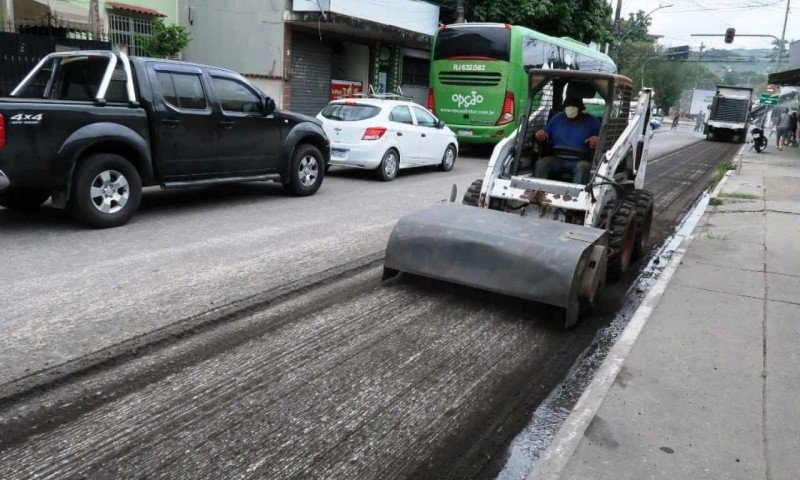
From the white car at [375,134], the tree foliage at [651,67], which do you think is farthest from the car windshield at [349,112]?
the tree foliage at [651,67]

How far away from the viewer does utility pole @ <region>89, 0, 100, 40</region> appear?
16125mm

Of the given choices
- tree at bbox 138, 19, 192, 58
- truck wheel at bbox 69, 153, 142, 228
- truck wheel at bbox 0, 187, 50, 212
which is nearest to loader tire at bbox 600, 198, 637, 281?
truck wheel at bbox 69, 153, 142, 228

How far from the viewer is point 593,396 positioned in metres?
4.03

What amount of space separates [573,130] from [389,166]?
663cm

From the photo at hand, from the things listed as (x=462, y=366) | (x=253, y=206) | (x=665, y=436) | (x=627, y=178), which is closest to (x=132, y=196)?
(x=253, y=206)

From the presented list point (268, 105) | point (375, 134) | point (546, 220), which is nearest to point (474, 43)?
point (375, 134)

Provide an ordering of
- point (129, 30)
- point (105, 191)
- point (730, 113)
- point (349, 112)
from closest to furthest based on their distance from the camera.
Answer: point (105, 191) < point (349, 112) < point (129, 30) < point (730, 113)

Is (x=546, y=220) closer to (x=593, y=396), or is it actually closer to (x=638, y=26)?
(x=593, y=396)

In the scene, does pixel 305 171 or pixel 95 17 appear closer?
pixel 305 171

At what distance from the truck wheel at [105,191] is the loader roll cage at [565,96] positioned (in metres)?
4.56

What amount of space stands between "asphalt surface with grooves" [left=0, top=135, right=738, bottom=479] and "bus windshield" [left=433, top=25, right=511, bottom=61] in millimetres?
13659

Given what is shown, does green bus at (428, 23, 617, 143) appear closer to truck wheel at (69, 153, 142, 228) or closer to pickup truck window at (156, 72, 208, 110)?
pickup truck window at (156, 72, 208, 110)

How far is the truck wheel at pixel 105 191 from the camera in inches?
299

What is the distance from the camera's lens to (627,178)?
7.87m
